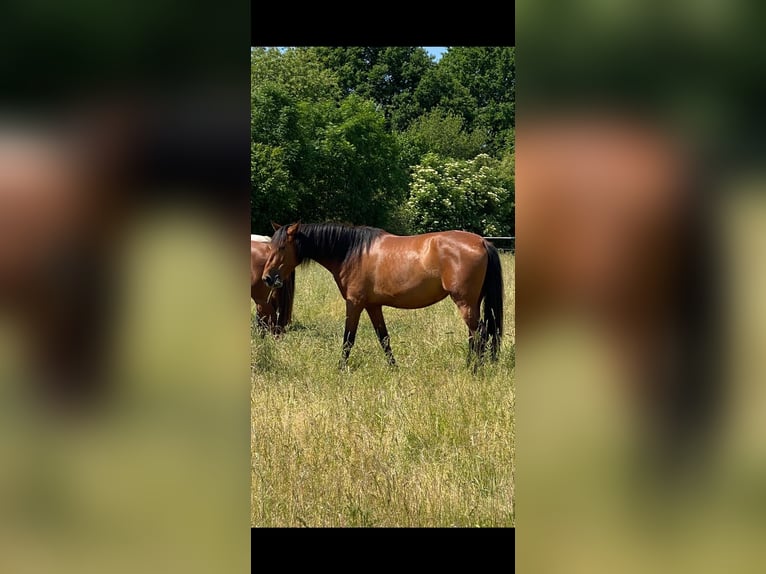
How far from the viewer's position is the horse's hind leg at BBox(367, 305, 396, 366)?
7016 millimetres

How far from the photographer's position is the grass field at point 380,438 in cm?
351

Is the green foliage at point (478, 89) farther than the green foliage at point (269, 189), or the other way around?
the green foliage at point (478, 89)

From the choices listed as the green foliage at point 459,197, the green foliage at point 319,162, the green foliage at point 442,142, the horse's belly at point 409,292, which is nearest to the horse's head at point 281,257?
the horse's belly at point 409,292

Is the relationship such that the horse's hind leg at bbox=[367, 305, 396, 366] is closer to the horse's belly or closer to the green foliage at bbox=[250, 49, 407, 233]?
the horse's belly

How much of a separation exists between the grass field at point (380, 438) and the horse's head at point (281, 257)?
700mm

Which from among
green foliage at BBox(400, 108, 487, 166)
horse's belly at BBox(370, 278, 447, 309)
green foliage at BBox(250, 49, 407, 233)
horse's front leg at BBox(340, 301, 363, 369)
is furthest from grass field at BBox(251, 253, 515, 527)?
green foliage at BBox(400, 108, 487, 166)

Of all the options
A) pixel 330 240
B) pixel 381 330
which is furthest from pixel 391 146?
pixel 381 330
